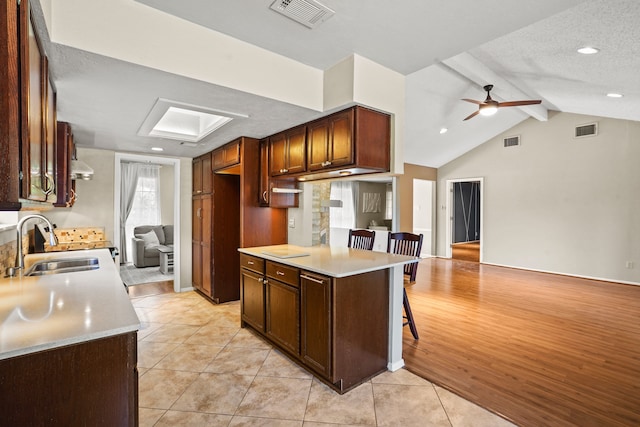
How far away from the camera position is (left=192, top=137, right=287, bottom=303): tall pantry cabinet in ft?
11.7

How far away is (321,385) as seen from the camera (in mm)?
2254

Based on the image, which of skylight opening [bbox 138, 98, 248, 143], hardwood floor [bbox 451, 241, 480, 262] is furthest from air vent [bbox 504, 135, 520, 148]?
skylight opening [bbox 138, 98, 248, 143]

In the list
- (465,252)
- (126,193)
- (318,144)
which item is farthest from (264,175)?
(465,252)

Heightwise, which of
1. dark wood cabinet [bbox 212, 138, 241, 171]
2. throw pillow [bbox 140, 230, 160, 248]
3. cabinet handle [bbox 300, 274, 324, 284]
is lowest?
throw pillow [bbox 140, 230, 160, 248]

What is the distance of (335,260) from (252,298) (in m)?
1.06

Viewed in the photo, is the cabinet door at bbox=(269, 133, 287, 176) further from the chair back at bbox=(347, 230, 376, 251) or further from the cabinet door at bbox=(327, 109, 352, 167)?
the chair back at bbox=(347, 230, 376, 251)

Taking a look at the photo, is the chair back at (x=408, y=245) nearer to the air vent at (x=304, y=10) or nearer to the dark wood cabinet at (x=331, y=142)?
the dark wood cabinet at (x=331, y=142)

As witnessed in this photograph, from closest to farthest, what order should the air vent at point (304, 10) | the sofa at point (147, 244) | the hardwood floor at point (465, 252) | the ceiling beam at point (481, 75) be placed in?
the air vent at point (304, 10) < the ceiling beam at point (481, 75) < the sofa at point (147, 244) < the hardwood floor at point (465, 252)

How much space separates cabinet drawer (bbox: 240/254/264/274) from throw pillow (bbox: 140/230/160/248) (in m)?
4.39

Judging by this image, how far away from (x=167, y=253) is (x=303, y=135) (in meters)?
4.39

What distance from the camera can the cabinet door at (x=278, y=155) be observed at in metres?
3.25

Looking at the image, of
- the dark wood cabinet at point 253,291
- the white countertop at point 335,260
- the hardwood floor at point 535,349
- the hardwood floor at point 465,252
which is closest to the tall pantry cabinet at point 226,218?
the dark wood cabinet at point 253,291

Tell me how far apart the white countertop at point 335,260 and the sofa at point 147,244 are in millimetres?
4392

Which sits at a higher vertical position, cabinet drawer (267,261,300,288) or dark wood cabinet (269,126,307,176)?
dark wood cabinet (269,126,307,176)
